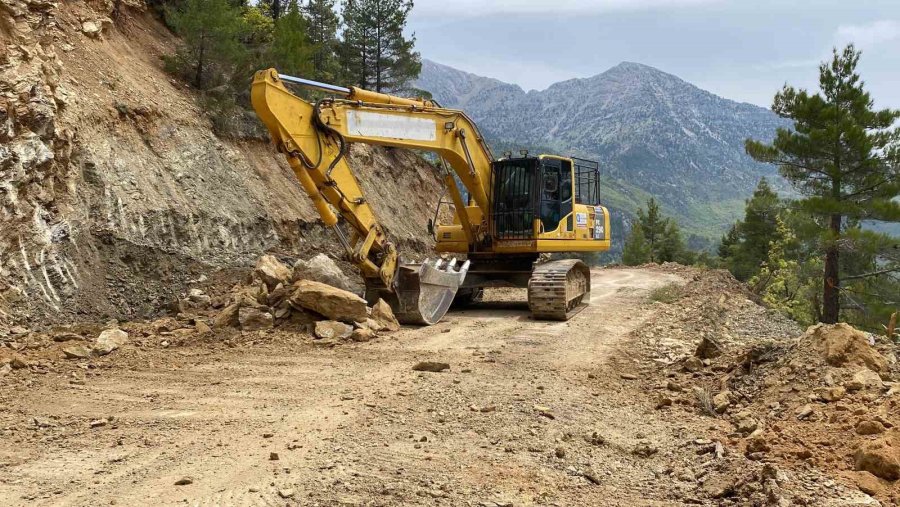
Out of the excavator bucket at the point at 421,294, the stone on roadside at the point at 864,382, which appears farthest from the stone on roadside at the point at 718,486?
the excavator bucket at the point at 421,294

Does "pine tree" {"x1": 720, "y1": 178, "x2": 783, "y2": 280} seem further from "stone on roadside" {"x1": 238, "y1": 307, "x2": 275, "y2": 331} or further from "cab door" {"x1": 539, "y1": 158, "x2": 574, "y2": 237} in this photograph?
"stone on roadside" {"x1": 238, "y1": 307, "x2": 275, "y2": 331}

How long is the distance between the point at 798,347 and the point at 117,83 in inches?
526

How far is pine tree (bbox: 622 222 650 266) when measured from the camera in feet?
172

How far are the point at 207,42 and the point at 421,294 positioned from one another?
9438 millimetres

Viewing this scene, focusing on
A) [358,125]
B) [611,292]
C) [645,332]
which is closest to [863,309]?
[611,292]

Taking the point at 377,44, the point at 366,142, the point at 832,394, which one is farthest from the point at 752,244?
the point at 832,394

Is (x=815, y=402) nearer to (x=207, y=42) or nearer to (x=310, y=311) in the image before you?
(x=310, y=311)

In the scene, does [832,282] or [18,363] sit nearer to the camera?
[18,363]

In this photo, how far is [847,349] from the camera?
6.21m

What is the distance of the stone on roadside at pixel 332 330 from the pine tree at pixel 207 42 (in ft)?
31.2

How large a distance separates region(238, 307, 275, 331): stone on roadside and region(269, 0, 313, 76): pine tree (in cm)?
1051

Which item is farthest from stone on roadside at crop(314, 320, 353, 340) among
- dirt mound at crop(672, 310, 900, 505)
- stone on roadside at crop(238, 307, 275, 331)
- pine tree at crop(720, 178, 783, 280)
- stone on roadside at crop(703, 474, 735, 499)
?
pine tree at crop(720, 178, 783, 280)

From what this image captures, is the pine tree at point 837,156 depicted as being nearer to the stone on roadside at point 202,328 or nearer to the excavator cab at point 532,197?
the excavator cab at point 532,197

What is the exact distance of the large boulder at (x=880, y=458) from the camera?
407 centimetres
